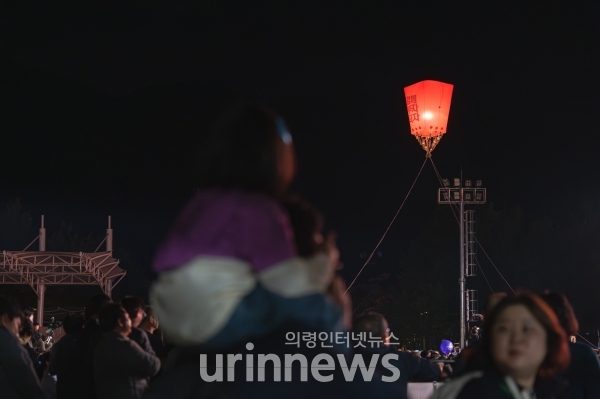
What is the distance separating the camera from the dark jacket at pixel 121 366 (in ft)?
13.9

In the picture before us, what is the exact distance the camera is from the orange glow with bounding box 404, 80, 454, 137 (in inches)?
663

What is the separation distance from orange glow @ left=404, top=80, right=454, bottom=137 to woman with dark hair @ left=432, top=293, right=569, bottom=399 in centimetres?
1486

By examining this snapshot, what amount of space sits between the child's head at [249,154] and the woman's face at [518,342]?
0.88 m

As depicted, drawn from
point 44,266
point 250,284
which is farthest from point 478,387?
point 44,266

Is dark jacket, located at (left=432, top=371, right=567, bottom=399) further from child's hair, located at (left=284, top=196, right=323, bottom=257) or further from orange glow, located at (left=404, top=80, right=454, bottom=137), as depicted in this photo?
orange glow, located at (left=404, top=80, right=454, bottom=137)

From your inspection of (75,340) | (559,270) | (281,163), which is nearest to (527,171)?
(559,270)

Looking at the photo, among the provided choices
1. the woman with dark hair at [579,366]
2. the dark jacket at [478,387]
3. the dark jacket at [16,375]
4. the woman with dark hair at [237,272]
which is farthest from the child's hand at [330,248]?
the dark jacket at [16,375]

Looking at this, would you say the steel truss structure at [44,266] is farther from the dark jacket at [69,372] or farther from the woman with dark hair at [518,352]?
the woman with dark hair at [518,352]

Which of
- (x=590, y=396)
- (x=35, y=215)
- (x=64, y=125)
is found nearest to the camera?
(x=590, y=396)

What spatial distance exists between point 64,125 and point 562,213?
40743mm

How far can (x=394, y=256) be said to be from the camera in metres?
48.1

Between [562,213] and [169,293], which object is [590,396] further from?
[562,213]

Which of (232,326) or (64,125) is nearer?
(232,326)

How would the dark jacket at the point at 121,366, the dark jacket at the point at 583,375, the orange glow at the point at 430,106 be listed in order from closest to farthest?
1. the dark jacket at the point at 583,375
2. the dark jacket at the point at 121,366
3. the orange glow at the point at 430,106
